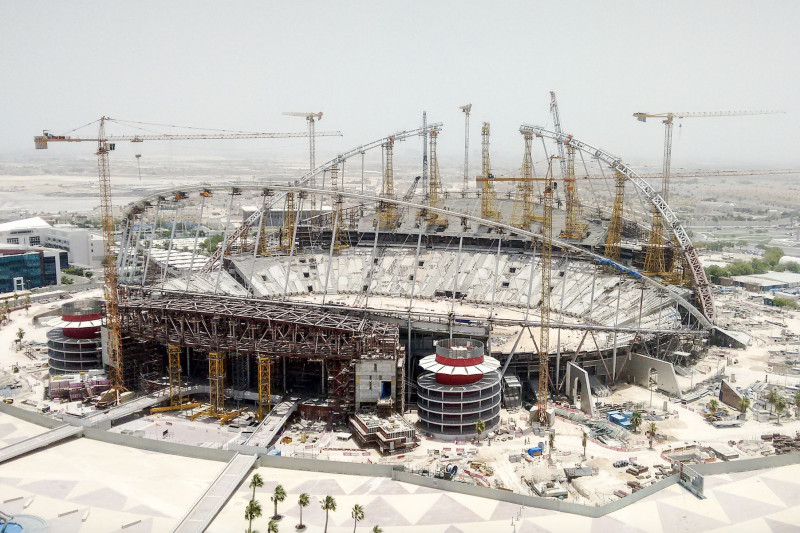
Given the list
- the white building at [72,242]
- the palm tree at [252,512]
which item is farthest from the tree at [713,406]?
the white building at [72,242]

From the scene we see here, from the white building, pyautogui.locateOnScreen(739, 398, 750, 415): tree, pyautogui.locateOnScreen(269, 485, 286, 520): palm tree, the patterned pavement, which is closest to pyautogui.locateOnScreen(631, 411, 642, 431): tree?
the patterned pavement

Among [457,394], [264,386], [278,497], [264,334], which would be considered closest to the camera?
[278,497]

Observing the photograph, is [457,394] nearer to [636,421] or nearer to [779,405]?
[636,421]

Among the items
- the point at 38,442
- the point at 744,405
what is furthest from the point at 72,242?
the point at 744,405

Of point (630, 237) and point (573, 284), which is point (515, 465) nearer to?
point (573, 284)

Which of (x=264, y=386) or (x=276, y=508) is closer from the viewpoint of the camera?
(x=276, y=508)

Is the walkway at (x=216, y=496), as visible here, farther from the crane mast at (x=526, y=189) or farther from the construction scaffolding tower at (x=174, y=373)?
the crane mast at (x=526, y=189)

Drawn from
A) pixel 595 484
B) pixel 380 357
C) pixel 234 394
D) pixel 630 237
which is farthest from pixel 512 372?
pixel 630 237
